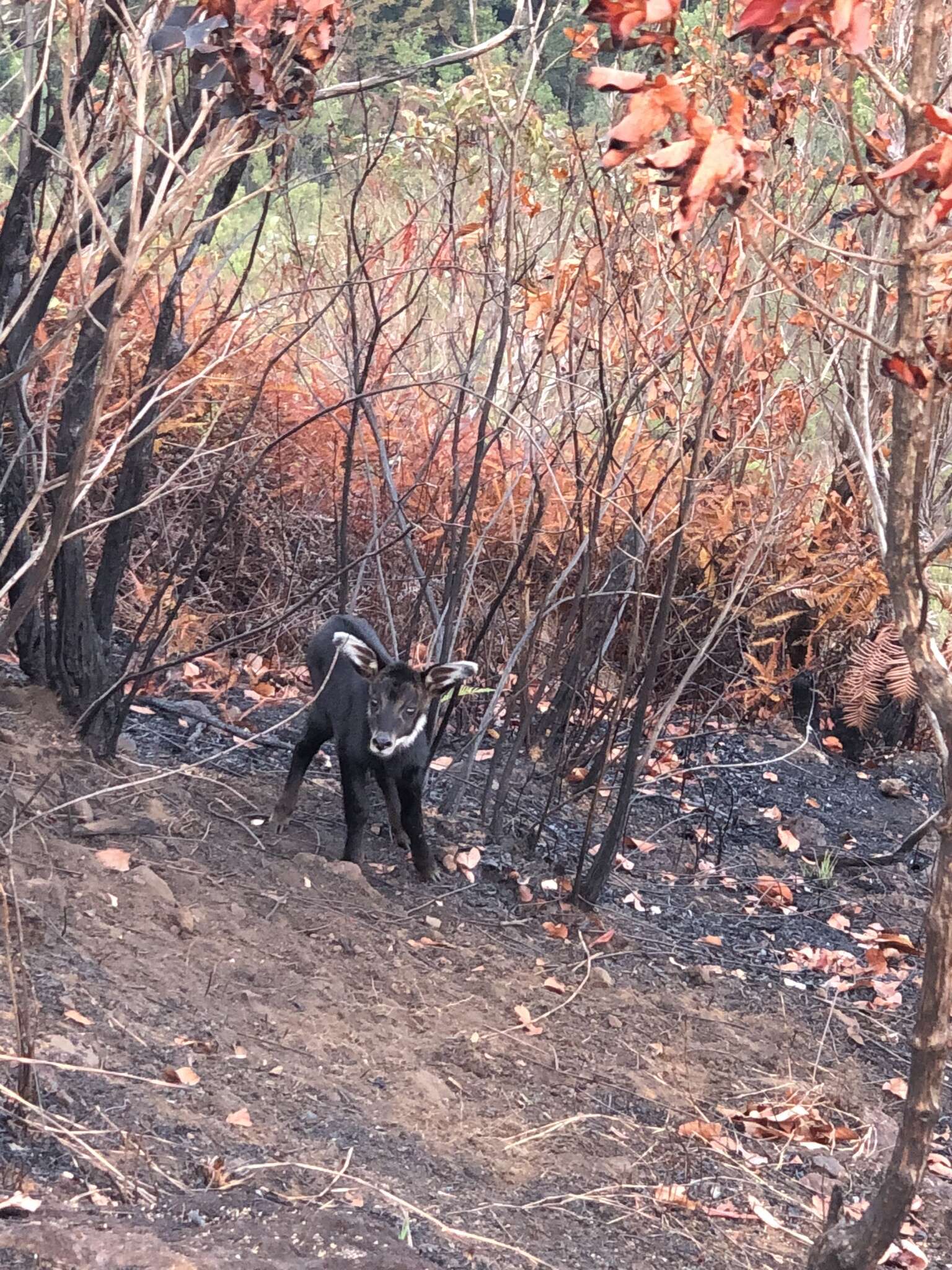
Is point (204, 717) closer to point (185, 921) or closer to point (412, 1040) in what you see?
point (185, 921)

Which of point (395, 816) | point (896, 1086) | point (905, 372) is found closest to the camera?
point (905, 372)

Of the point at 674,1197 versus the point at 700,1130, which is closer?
the point at 674,1197

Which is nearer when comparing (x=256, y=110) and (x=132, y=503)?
(x=256, y=110)

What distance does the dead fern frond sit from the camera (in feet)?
27.9

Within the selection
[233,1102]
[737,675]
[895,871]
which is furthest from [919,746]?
[233,1102]

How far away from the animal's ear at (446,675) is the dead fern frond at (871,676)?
11.4 ft

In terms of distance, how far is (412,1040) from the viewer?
462 cm

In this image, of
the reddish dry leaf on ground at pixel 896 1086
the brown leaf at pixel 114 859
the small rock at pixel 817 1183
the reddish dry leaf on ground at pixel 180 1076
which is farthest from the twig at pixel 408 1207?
the reddish dry leaf on ground at pixel 896 1086

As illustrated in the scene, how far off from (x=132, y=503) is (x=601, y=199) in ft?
8.22

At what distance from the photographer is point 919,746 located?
367 inches

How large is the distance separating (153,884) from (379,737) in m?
1.29

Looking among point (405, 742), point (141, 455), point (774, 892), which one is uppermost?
point (141, 455)

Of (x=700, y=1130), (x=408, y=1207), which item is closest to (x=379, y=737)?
(x=700, y=1130)

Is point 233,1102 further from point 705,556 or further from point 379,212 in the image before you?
point 379,212
